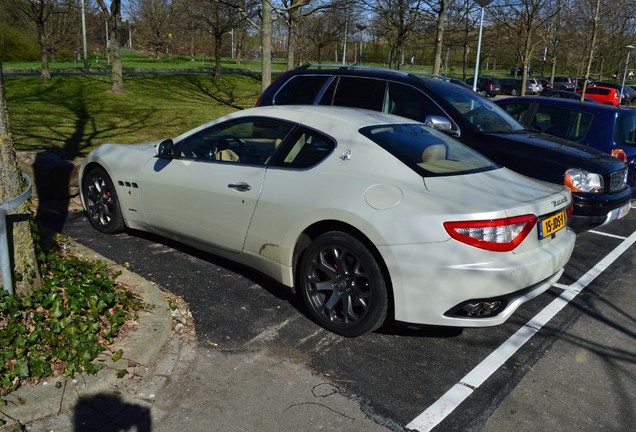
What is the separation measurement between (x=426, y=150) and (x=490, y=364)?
1593 mm

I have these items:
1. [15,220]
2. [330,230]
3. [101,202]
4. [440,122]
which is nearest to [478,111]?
[440,122]

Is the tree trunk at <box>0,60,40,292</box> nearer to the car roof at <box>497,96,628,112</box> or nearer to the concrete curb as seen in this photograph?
the concrete curb

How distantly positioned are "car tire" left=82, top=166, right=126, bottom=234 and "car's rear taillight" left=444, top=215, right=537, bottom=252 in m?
3.54

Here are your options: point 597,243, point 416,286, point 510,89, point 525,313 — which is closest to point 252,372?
point 416,286

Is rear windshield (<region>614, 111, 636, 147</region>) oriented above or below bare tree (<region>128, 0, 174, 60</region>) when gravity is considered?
below

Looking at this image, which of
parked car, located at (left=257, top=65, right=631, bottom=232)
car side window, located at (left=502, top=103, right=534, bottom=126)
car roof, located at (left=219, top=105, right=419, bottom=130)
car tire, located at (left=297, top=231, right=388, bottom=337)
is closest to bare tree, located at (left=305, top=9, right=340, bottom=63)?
car side window, located at (left=502, top=103, right=534, bottom=126)

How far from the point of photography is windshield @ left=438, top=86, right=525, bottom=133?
6.30 metres

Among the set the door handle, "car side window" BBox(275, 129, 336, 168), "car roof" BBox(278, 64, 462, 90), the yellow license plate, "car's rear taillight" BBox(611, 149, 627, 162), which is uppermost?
"car roof" BBox(278, 64, 462, 90)

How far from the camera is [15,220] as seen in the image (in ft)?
12.0

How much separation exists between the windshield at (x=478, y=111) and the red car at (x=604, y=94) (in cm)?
3069

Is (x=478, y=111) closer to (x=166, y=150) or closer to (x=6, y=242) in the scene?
(x=166, y=150)

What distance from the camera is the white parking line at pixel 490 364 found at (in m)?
3.06

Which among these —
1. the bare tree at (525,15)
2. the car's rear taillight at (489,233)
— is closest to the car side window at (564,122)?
the car's rear taillight at (489,233)

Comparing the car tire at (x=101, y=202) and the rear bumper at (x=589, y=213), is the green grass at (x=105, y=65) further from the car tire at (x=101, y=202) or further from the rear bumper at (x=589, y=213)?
the rear bumper at (x=589, y=213)
